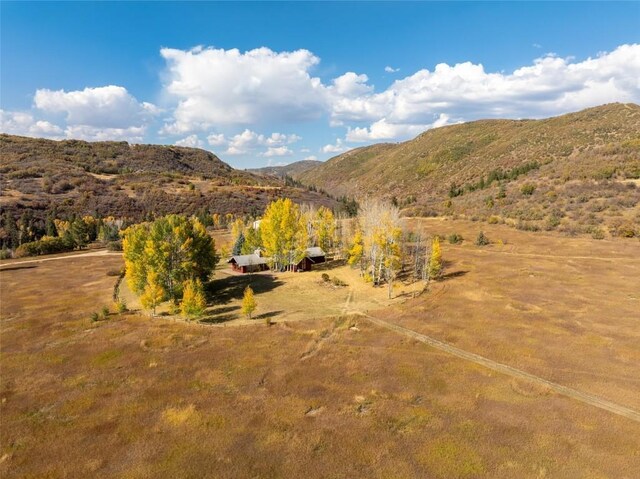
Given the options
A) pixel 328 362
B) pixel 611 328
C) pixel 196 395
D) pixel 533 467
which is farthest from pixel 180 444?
pixel 611 328

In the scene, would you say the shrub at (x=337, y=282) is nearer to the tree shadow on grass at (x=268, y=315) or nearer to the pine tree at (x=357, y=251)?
the pine tree at (x=357, y=251)

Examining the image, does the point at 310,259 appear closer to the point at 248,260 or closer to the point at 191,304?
the point at 248,260

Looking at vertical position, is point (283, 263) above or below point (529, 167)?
below

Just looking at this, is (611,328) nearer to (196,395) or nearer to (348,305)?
(348,305)

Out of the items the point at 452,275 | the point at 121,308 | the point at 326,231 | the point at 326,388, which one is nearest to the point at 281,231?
the point at 326,231

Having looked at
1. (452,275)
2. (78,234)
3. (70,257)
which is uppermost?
(78,234)
